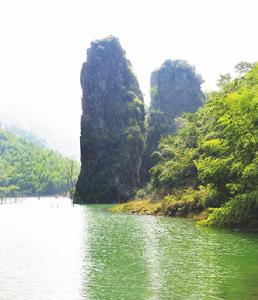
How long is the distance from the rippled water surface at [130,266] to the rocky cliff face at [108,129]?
4306 inches

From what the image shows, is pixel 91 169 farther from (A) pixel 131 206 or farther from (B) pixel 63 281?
(B) pixel 63 281

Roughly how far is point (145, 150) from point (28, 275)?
151m

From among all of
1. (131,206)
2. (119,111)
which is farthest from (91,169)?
(131,206)

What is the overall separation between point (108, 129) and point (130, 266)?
138355 mm

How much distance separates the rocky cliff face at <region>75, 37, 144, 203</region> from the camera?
511 ft

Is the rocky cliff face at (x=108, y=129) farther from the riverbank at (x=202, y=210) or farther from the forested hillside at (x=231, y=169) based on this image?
the forested hillside at (x=231, y=169)

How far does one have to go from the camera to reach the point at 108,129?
166m

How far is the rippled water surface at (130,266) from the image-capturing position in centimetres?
2161

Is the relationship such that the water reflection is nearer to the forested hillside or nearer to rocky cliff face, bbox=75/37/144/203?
the forested hillside

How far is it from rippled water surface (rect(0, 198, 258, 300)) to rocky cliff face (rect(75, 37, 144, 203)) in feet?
359

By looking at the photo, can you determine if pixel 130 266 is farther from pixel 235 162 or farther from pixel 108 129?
pixel 108 129

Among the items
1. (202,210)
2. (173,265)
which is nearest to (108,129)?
(202,210)

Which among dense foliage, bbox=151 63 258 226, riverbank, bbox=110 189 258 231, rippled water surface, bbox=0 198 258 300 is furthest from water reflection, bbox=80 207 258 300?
dense foliage, bbox=151 63 258 226

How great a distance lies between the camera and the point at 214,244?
1471 inches
